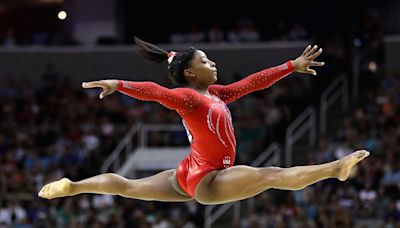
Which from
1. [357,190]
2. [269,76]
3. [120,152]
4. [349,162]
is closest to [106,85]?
[269,76]

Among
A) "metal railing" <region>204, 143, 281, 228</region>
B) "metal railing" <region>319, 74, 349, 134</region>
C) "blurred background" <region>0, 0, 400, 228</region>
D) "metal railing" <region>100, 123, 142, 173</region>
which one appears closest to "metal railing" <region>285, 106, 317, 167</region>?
"blurred background" <region>0, 0, 400, 228</region>

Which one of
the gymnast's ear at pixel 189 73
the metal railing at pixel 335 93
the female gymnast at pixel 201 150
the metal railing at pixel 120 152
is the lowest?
the metal railing at pixel 120 152

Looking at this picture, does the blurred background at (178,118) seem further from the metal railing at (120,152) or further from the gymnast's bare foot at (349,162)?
the gymnast's bare foot at (349,162)

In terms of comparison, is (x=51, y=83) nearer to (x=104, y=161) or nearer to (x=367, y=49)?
(x=104, y=161)

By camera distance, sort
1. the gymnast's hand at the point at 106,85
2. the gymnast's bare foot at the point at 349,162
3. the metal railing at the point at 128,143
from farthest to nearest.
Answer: the metal railing at the point at 128,143 → the gymnast's hand at the point at 106,85 → the gymnast's bare foot at the point at 349,162

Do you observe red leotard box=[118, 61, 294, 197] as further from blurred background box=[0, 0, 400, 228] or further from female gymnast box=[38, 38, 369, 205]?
blurred background box=[0, 0, 400, 228]

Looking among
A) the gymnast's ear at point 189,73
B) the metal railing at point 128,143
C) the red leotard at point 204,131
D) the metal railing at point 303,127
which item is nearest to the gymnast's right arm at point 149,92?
the red leotard at point 204,131

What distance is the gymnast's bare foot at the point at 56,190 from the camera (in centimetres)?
667

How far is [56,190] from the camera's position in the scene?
21.9 ft

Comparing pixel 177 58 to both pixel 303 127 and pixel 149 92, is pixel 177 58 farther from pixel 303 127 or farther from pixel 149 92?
pixel 303 127

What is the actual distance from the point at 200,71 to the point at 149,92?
22.8 inches

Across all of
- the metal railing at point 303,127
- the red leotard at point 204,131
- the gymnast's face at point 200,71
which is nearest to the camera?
the red leotard at point 204,131

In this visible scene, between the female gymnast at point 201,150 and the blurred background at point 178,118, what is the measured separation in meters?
5.81

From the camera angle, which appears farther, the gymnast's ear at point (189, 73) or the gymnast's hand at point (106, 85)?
the gymnast's ear at point (189, 73)
